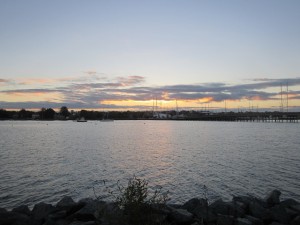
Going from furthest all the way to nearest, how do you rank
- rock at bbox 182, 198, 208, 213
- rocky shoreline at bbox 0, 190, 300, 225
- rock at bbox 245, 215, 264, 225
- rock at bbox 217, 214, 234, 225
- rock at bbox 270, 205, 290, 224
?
1. rock at bbox 182, 198, 208, 213
2. rock at bbox 270, 205, 290, 224
3. rock at bbox 245, 215, 264, 225
4. rocky shoreline at bbox 0, 190, 300, 225
5. rock at bbox 217, 214, 234, 225

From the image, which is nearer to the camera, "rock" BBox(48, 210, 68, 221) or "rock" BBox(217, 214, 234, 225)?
"rock" BBox(217, 214, 234, 225)

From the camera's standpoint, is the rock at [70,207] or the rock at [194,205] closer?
the rock at [70,207]

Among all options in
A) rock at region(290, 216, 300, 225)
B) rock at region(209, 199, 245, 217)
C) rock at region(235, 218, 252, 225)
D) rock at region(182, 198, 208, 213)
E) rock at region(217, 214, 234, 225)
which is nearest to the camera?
rock at region(235, 218, 252, 225)

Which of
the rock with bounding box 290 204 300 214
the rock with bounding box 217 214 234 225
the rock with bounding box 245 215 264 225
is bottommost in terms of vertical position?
the rock with bounding box 245 215 264 225

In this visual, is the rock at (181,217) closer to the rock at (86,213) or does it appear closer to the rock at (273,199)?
the rock at (86,213)

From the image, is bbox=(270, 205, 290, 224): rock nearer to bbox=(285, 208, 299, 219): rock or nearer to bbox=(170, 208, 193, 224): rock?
bbox=(285, 208, 299, 219): rock

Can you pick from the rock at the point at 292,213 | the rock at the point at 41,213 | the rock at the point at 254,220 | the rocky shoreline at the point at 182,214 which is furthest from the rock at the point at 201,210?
the rock at the point at 41,213

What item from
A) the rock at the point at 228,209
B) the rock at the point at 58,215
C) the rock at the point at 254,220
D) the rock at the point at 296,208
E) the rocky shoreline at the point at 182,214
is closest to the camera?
the rocky shoreline at the point at 182,214

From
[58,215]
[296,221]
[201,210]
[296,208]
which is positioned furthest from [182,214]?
[296,208]

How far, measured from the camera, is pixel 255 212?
48.9 ft

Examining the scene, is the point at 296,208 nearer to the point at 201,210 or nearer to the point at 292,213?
the point at 292,213

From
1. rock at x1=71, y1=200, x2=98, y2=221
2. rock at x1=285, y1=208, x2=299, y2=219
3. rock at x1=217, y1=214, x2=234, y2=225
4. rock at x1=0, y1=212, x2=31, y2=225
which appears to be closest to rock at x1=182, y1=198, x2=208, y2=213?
rock at x1=217, y1=214, x2=234, y2=225

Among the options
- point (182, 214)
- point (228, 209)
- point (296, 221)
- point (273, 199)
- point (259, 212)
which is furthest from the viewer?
point (273, 199)

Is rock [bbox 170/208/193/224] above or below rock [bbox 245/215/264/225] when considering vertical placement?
above
